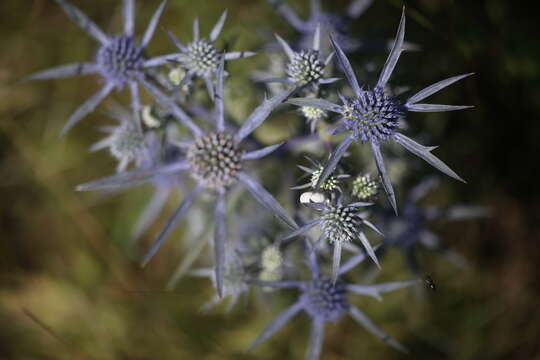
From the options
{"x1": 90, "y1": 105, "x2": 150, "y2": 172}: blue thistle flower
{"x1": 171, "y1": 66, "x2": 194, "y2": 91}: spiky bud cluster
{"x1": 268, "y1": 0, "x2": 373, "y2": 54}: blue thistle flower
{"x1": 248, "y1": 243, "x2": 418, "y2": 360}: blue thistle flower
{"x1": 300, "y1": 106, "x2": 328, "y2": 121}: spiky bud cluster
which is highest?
{"x1": 268, "y1": 0, "x2": 373, "y2": 54}: blue thistle flower

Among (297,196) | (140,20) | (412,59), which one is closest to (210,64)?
(297,196)

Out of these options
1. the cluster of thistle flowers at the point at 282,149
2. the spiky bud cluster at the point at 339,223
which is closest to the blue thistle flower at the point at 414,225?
the cluster of thistle flowers at the point at 282,149

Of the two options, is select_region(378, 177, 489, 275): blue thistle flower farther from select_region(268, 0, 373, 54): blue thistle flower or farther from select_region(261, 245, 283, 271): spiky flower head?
select_region(268, 0, 373, 54): blue thistle flower

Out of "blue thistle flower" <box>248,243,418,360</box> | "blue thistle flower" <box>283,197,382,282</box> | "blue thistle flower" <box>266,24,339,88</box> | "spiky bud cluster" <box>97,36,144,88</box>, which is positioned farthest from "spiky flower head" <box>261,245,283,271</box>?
"spiky bud cluster" <box>97,36,144,88</box>

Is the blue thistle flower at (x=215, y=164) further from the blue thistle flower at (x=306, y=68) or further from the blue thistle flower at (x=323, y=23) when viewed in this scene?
the blue thistle flower at (x=323, y=23)

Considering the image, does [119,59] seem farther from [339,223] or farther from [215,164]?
[339,223]
